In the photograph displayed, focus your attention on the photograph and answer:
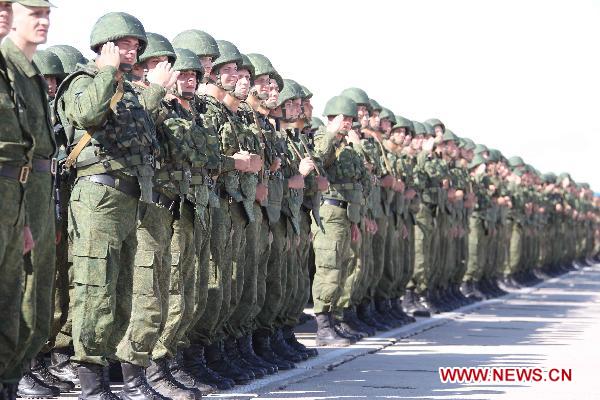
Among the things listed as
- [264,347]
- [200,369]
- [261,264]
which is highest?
[261,264]

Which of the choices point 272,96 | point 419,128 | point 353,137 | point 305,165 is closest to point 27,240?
point 272,96

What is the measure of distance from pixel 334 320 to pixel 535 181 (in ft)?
62.8

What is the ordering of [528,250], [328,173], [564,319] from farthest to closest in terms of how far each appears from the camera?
[528,250] → [564,319] → [328,173]

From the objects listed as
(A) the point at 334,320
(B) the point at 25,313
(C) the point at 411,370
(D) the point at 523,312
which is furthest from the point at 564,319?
(B) the point at 25,313

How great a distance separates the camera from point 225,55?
9984mm

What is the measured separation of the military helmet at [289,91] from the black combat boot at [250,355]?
226cm

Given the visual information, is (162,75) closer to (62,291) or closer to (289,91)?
(62,291)

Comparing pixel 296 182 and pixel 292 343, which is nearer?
pixel 296 182

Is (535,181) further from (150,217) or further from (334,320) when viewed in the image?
(150,217)

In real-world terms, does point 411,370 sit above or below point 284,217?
below

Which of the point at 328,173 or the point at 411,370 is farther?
the point at 328,173

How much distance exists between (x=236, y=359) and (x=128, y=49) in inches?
118

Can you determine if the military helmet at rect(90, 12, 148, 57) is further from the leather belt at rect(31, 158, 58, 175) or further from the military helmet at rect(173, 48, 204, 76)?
the leather belt at rect(31, 158, 58, 175)

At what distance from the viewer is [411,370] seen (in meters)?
10.8
